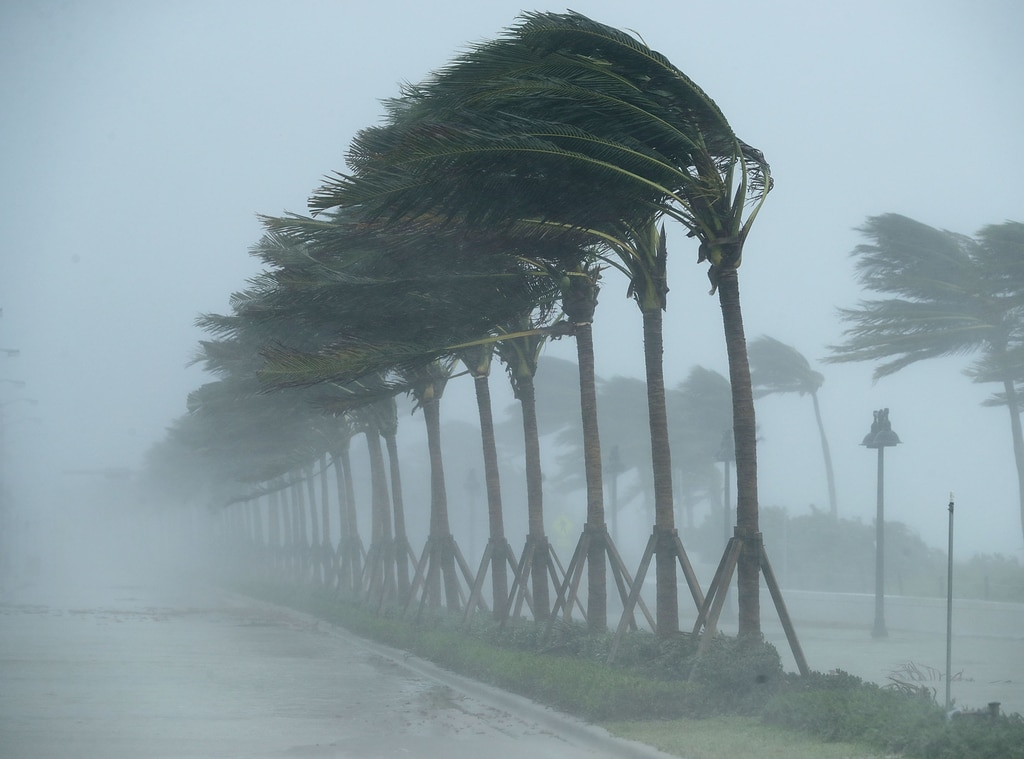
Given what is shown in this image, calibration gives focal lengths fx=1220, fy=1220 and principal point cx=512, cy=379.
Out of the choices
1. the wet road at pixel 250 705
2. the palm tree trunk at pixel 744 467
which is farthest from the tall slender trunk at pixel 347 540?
the palm tree trunk at pixel 744 467

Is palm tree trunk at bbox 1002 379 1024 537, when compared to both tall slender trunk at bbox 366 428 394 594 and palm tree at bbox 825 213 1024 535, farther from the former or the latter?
tall slender trunk at bbox 366 428 394 594

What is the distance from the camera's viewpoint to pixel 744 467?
42.8ft

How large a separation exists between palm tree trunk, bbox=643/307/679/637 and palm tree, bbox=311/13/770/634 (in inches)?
67.3

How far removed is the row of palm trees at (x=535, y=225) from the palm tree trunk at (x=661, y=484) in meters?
0.03

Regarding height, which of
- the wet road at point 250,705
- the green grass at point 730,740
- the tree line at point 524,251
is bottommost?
the wet road at point 250,705

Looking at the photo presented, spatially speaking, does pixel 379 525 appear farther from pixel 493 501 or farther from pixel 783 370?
→ pixel 783 370

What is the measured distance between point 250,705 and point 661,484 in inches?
219

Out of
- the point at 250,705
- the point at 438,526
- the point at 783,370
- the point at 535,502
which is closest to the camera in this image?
the point at 250,705

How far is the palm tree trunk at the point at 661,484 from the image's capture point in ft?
48.4

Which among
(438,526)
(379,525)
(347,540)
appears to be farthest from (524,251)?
(347,540)

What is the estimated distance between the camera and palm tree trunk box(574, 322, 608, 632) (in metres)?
16.9

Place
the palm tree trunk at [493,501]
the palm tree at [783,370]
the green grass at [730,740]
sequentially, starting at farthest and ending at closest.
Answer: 1. the palm tree at [783,370]
2. the palm tree trunk at [493,501]
3. the green grass at [730,740]

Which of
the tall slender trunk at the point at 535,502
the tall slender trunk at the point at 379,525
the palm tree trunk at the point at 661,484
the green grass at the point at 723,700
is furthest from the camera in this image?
the tall slender trunk at the point at 379,525

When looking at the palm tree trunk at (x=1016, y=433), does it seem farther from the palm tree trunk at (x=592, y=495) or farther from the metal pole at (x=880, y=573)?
the palm tree trunk at (x=592, y=495)
